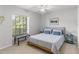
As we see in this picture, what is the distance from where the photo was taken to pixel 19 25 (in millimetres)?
3873

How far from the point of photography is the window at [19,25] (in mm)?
3630

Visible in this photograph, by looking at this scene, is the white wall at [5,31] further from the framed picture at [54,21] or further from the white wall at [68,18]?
the white wall at [68,18]

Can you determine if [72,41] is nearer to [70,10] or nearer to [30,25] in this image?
[70,10]

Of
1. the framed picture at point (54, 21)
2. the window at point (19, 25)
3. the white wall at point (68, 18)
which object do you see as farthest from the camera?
the framed picture at point (54, 21)

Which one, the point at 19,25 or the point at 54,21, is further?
the point at 54,21

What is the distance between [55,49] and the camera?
2271mm

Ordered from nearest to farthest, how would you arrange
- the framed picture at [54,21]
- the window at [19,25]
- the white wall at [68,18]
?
1. the white wall at [68,18]
2. the window at [19,25]
3. the framed picture at [54,21]

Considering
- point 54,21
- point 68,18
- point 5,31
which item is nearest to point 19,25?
point 5,31

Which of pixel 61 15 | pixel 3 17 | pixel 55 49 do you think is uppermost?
pixel 61 15

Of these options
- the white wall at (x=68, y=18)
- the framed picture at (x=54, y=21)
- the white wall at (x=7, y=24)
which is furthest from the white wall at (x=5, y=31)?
the white wall at (x=68, y=18)

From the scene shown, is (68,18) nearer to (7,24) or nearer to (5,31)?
(7,24)
